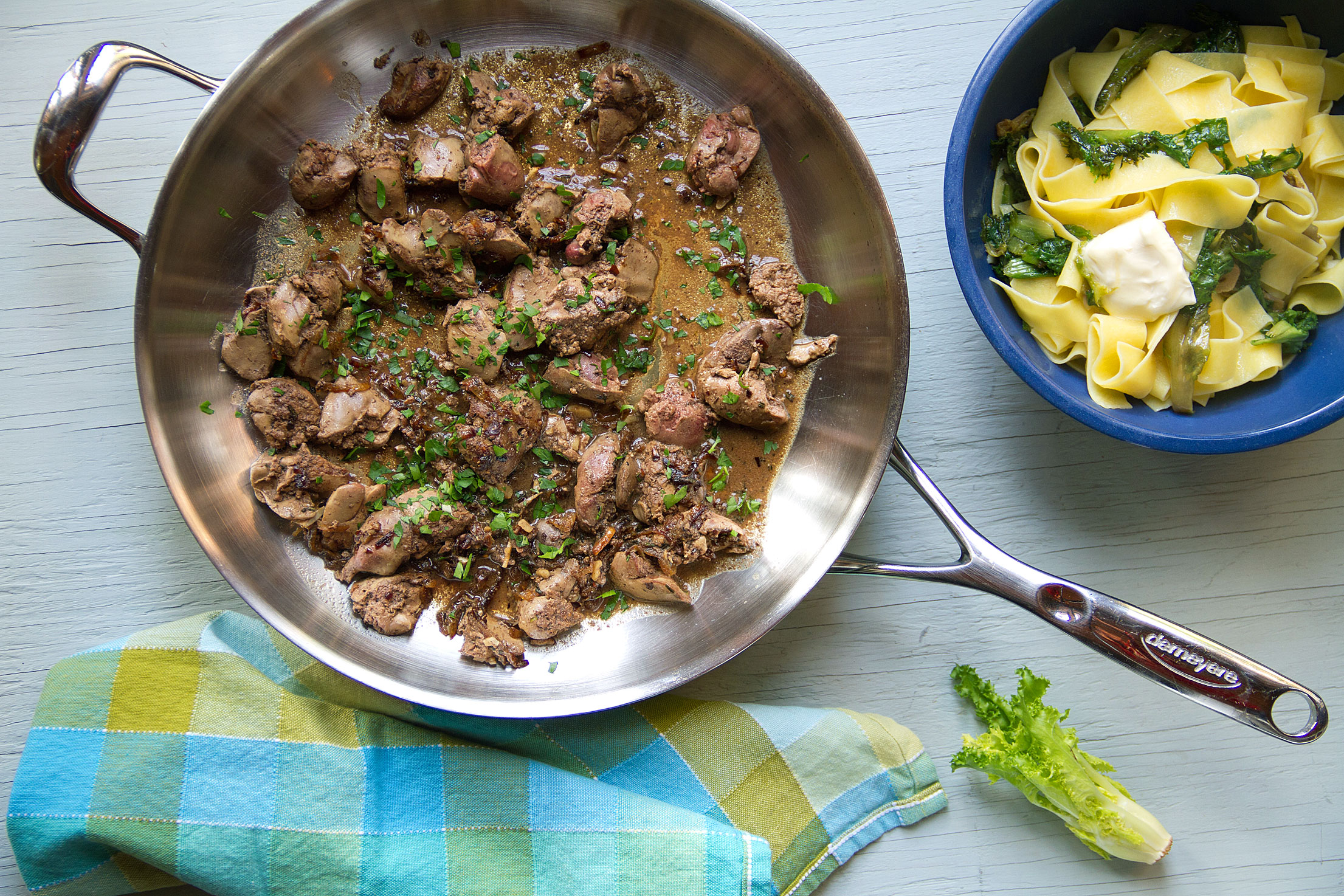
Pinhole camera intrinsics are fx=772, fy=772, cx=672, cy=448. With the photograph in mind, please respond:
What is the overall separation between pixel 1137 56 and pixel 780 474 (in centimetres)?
257

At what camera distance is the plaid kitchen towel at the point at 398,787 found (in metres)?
3.49

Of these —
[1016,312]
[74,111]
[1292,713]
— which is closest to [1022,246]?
[1016,312]

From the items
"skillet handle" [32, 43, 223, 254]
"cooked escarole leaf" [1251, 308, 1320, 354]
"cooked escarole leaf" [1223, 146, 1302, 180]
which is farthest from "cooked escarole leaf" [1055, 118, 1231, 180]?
"skillet handle" [32, 43, 223, 254]

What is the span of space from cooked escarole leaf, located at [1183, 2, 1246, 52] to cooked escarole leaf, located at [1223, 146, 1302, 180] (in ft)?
1.95

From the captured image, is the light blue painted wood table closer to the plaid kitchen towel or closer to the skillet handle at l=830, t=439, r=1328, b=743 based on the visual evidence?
the plaid kitchen towel

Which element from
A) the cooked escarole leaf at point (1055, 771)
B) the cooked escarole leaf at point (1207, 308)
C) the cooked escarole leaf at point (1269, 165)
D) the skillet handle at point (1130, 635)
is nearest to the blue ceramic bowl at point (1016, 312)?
the cooked escarole leaf at point (1207, 308)

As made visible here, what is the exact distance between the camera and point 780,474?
4031 mm

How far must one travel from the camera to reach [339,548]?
3865 millimetres

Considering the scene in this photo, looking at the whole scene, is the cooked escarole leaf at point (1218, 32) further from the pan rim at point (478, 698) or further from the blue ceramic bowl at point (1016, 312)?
the pan rim at point (478, 698)

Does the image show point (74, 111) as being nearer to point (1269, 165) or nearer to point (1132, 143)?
point (1132, 143)

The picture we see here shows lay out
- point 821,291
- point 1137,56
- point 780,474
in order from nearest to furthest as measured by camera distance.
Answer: point 1137,56
point 821,291
point 780,474

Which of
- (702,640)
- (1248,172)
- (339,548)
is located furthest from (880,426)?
(339,548)

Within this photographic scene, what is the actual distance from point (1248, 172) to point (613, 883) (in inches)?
172

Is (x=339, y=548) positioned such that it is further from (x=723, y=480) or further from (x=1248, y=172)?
(x=1248, y=172)
